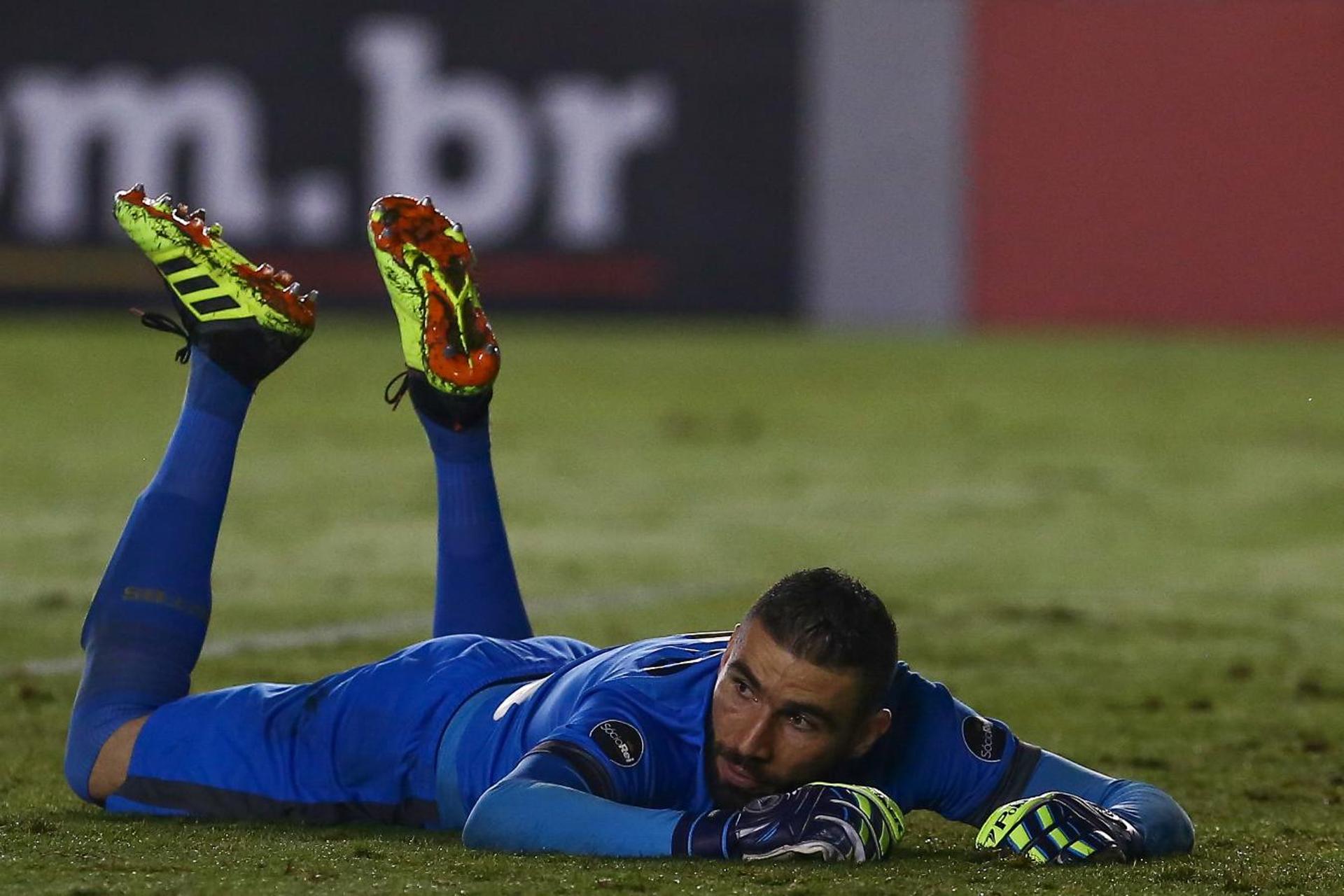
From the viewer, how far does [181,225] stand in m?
4.21

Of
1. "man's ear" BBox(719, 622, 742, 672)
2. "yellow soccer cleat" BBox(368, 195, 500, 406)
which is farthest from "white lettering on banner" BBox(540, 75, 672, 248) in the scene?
"man's ear" BBox(719, 622, 742, 672)

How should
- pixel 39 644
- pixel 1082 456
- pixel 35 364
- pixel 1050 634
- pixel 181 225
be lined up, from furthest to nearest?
pixel 35 364 < pixel 1082 456 < pixel 1050 634 < pixel 39 644 < pixel 181 225

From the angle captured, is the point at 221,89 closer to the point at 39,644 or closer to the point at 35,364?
the point at 35,364

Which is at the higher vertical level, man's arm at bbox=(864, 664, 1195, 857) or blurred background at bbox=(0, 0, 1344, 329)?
blurred background at bbox=(0, 0, 1344, 329)

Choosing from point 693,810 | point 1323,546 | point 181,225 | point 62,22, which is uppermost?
point 62,22

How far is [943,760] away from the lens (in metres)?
3.29

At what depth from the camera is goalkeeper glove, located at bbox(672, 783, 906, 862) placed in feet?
9.62

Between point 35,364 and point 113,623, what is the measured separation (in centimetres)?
839

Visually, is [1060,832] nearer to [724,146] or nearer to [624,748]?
[624,748]

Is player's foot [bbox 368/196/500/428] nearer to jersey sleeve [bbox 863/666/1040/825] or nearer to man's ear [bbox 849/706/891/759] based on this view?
jersey sleeve [bbox 863/666/1040/825]

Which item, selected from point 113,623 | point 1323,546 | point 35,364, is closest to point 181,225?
point 113,623

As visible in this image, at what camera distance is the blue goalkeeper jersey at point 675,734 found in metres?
3.10

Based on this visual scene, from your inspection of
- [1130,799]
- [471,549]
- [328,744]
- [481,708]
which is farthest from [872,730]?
[471,549]

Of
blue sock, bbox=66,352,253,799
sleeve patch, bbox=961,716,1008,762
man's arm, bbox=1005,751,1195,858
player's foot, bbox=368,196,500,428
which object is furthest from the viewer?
player's foot, bbox=368,196,500,428
